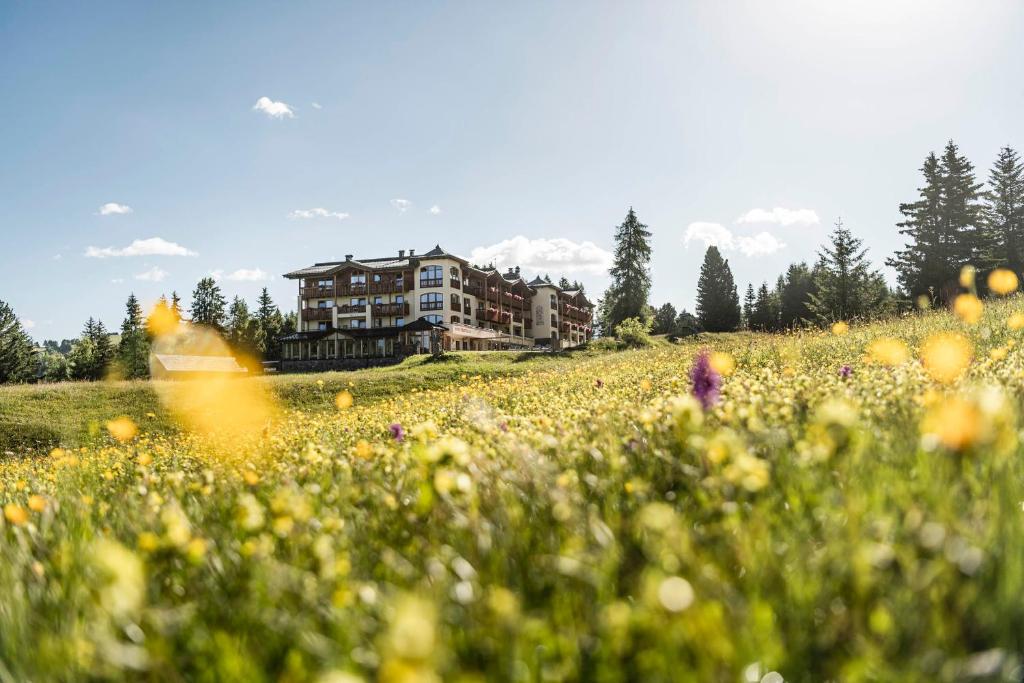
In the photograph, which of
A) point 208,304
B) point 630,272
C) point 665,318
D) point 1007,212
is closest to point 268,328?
point 208,304

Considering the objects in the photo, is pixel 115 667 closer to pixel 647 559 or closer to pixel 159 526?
pixel 159 526

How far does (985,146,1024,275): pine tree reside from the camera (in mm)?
50281

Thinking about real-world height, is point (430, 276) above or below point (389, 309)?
above

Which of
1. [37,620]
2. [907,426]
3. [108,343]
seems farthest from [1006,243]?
[108,343]

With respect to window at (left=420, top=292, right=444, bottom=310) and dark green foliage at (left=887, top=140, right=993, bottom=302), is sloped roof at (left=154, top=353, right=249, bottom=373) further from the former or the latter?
dark green foliage at (left=887, top=140, right=993, bottom=302)

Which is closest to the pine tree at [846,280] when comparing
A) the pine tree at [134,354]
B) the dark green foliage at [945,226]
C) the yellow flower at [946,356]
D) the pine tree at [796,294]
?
the dark green foliage at [945,226]

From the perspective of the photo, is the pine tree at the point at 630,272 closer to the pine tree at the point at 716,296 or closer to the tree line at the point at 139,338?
the pine tree at the point at 716,296

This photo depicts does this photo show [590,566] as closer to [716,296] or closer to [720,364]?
[720,364]

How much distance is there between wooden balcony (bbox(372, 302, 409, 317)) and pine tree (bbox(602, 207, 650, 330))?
2405 cm

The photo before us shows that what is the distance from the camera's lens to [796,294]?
244 ft

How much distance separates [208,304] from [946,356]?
3341 inches

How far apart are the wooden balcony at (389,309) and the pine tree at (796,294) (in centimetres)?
4174

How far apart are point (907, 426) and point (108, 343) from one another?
8320cm

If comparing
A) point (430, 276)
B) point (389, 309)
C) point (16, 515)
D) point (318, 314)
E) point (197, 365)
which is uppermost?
point (430, 276)
